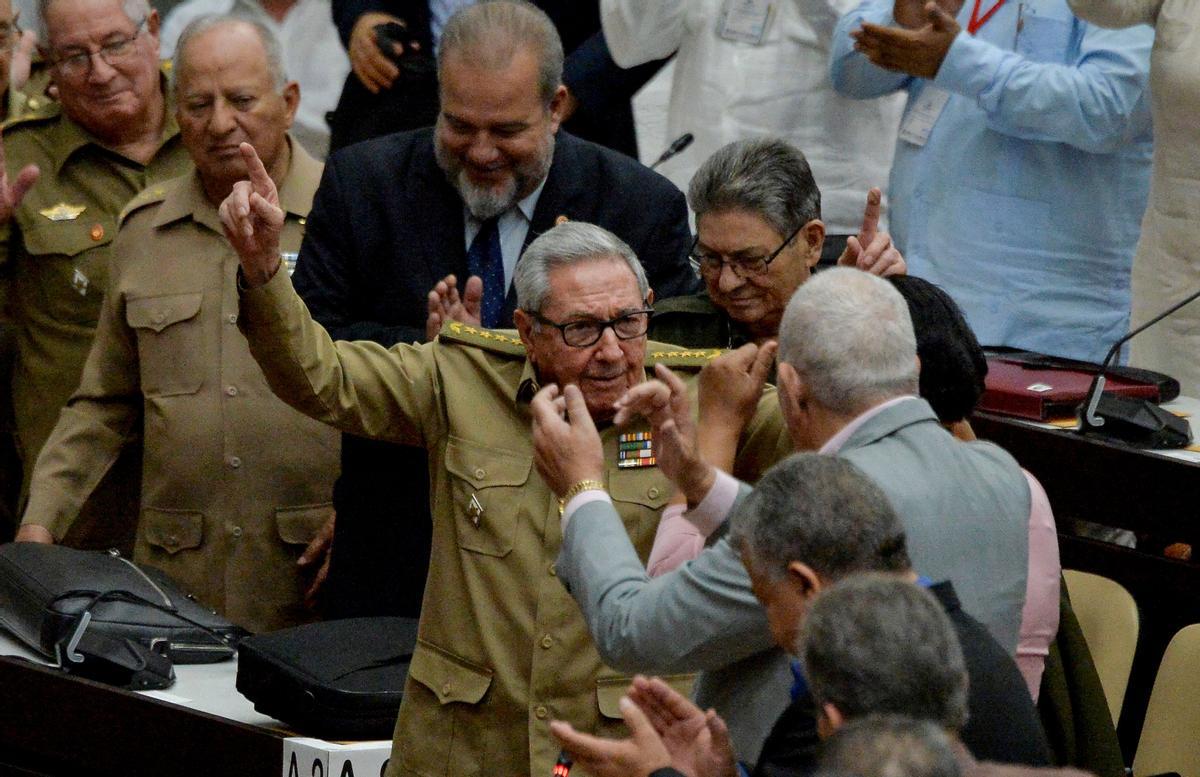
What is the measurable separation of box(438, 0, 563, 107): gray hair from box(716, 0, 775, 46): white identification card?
130cm

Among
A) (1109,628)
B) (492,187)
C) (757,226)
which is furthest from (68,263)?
(1109,628)

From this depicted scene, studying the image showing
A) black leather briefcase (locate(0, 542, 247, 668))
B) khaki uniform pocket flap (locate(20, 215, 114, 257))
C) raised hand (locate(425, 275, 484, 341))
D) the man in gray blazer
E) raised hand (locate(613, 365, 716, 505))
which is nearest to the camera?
the man in gray blazer

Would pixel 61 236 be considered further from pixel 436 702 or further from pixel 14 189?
pixel 436 702

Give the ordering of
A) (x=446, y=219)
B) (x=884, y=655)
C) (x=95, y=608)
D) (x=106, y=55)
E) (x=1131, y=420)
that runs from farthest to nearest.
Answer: (x=106, y=55) → (x=446, y=219) → (x=1131, y=420) → (x=95, y=608) → (x=884, y=655)

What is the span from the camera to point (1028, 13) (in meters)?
4.91

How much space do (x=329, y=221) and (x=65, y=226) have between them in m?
1.22

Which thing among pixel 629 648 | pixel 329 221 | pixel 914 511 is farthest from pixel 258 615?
pixel 914 511

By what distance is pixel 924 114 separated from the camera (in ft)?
16.5

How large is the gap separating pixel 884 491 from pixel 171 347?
8.02ft

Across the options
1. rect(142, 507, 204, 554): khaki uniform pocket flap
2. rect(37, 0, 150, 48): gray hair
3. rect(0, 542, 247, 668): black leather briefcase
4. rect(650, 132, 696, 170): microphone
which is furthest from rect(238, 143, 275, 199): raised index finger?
rect(650, 132, 696, 170): microphone

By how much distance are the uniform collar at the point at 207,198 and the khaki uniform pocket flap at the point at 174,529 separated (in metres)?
0.66

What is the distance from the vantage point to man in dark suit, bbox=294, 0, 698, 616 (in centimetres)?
410

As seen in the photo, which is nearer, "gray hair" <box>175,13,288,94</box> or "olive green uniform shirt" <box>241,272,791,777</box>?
"olive green uniform shirt" <box>241,272,791,777</box>

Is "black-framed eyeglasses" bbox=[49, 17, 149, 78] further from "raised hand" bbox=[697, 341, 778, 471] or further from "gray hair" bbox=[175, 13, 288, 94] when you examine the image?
"raised hand" bbox=[697, 341, 778, 471]
